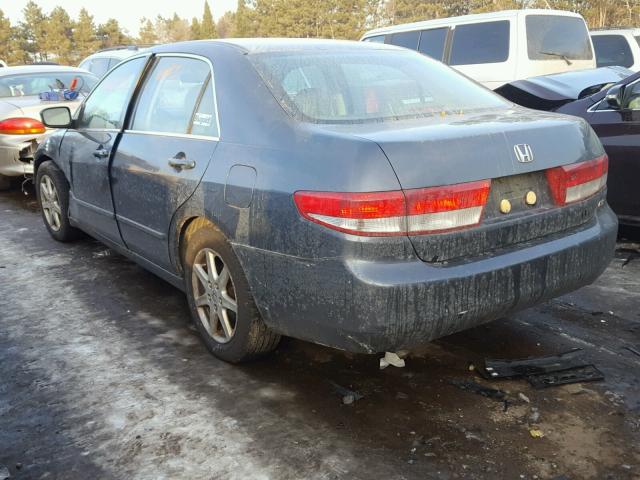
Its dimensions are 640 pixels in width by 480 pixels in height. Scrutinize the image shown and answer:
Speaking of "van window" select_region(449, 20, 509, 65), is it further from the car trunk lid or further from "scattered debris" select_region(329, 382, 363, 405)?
"scattered debris" select_region(329, 382, 363, 405)

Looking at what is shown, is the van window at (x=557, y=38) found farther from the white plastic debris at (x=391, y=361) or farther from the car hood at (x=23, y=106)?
the white plastic debris at (x=391, y=361)

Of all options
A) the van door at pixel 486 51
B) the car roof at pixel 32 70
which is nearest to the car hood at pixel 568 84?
the van door at pixel 486 51

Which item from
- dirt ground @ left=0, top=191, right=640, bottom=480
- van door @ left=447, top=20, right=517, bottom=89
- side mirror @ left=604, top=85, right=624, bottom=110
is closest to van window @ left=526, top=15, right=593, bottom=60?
van door @ left=447, top=20, right=517, bottom=89

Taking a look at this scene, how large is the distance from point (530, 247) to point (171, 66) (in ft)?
7.74

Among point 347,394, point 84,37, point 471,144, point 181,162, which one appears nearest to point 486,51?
point 181,162

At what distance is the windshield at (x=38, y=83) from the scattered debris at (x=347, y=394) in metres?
6.95

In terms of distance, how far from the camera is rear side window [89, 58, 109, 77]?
12.9 m

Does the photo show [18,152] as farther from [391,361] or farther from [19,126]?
[391,361]

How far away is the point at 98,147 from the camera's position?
427 centimetres

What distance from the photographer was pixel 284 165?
105 inches

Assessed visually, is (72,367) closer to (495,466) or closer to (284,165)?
(284,165)

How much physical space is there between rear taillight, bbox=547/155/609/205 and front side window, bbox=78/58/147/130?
8.76ft

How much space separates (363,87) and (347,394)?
1.51 metres

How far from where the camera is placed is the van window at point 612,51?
996 cm
